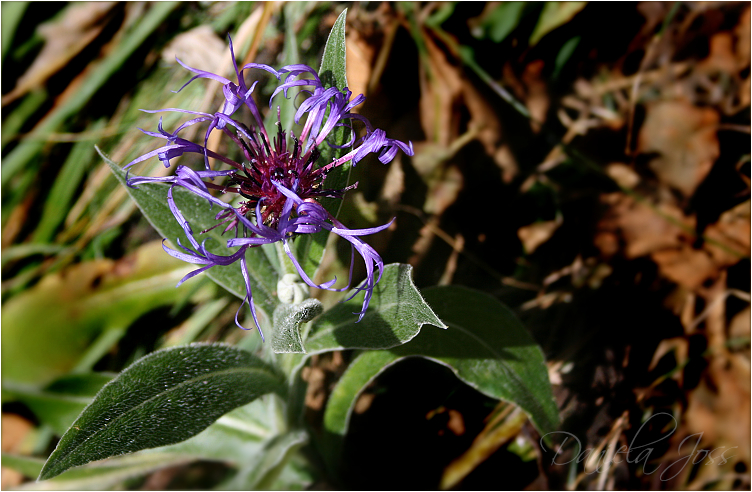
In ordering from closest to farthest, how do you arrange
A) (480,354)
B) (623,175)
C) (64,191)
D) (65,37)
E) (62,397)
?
(480,354) → (62,397) → (623,175) → (64,191) → (65,37)

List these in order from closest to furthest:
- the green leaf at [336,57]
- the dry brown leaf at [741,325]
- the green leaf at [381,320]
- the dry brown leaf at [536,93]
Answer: the green leaf at [381,320]
the green leaf at [336,57]
the dry brown leaf at [741,325]
the dry brown leaf at [536,93]

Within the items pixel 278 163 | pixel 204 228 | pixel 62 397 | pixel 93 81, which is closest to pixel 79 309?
pixel 62 397

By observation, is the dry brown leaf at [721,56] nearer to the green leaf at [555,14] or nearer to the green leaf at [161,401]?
the green leaf at [555,14]

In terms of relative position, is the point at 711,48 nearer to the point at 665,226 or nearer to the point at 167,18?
the point at 665,226

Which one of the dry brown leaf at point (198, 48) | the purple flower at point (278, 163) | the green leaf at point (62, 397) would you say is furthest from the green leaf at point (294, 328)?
the dry brown leaf at point (198, 48)

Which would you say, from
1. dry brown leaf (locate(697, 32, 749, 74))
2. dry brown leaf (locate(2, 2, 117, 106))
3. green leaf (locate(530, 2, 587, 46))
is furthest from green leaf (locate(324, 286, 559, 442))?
dry brown leaf (locate(2, 2, 117, 106))

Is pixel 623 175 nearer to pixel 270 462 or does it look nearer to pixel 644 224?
pixel 644 224

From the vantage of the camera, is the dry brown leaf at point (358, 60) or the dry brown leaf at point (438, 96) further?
the dry brown leaf at point (438, 96)
